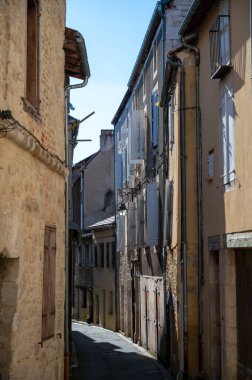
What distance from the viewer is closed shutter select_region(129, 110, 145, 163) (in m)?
20.9

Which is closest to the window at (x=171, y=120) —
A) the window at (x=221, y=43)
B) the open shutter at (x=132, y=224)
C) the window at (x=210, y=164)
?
the window at (x=210, y=164)

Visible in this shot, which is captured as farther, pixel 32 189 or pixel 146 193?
pixel 146 193

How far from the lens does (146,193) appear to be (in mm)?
18375

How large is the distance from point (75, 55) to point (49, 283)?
443 centimetres

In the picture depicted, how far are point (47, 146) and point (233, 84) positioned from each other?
280cm

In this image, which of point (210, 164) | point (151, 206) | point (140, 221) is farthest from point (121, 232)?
point (210, 164)

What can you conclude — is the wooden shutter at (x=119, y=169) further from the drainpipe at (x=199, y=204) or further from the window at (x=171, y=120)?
the drainpipe at (x=199, y=204)

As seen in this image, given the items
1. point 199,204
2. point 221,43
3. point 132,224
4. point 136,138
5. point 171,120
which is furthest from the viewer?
point 132,224

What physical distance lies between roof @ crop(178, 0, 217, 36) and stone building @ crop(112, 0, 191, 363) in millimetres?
4147

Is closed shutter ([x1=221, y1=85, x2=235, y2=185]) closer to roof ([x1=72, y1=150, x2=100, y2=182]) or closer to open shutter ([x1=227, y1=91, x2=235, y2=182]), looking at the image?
open shutter ([x1=227, y1=91, x2=235, y2=182])

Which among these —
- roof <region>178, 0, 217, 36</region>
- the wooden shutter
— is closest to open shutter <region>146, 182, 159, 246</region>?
roof <region>178, 0, 217, 36</region>

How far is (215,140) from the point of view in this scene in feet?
37.0

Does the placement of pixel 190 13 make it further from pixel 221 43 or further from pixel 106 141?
pixel 106 141

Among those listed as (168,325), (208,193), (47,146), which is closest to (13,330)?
(47,146)
